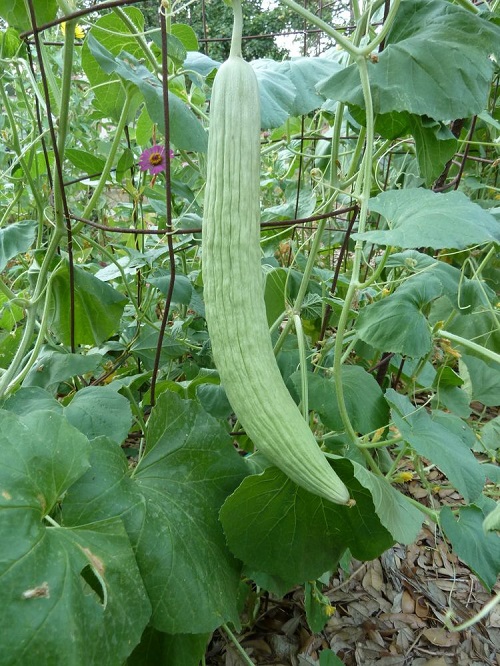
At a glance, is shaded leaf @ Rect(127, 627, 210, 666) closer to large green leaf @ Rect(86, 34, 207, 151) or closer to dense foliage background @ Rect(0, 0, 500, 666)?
dense foliage background @ Rect(0, 0, 500, 666)

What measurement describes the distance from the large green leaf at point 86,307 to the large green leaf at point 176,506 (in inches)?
14.4

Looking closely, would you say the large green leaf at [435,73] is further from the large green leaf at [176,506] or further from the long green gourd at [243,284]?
the large green leaf at [176,506]

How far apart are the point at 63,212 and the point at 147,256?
24cm

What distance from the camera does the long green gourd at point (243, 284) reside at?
1.91ft

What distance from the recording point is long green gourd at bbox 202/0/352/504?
1.91 ft

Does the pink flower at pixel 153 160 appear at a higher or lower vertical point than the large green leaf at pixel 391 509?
higher

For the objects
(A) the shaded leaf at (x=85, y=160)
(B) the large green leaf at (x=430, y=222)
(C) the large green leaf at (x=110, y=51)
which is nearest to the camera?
(B) the large green leaf at (x=430, y=222)

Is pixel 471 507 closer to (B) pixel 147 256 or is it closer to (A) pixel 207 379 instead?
(A) pixel 207 379

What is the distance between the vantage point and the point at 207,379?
41.1 inches

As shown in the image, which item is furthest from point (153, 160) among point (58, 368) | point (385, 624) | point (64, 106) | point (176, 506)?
point (385, 624)

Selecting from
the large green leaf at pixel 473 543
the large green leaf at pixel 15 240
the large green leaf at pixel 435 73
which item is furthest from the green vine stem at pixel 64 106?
the large green leaf at pixel 473 543

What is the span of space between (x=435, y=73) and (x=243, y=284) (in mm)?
466

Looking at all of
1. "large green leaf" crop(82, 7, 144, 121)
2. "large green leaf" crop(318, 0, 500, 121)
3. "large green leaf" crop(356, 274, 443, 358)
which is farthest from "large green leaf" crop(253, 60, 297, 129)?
"large green leaf" crop(356, 274, 443, 358)

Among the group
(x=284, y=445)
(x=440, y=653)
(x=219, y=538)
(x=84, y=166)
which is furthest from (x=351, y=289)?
(x=440, y=653)
